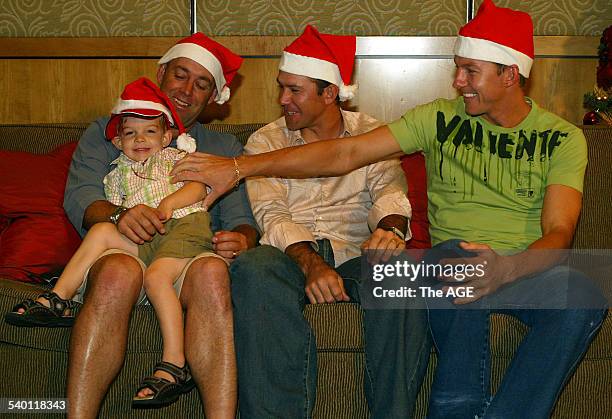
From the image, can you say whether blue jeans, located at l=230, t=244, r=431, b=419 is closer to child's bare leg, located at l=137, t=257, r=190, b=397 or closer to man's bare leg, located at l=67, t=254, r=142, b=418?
child's bare leg, located at l=137, t=257, r=190, b=397

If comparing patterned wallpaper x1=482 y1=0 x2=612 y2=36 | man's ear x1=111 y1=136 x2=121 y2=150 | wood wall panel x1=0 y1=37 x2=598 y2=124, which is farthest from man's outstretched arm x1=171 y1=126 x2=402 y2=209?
patterned wallpaper x1=482 y1=0 x2=612 y2=36

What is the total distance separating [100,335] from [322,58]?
1.15 m

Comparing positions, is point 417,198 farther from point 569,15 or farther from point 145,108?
point 569,15

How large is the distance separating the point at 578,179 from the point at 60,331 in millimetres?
1420

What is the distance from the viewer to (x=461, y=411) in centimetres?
204

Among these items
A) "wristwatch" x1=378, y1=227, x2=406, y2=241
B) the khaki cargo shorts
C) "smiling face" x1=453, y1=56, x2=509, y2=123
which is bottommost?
the khaki cargo shorts

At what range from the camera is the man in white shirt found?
82.1 inches

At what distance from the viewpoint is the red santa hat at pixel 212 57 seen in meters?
2.75

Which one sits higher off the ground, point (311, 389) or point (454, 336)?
point (454, 336)

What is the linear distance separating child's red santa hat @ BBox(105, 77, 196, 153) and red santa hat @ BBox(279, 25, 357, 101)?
0.42 meters

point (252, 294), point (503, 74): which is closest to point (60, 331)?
point (252, 294)

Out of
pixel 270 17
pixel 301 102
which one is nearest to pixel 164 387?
pixel 301 102

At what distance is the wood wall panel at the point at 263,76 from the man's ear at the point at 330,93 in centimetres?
68

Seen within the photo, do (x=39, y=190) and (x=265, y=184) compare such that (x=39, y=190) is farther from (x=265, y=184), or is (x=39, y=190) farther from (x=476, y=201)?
(x=476, y=201)
